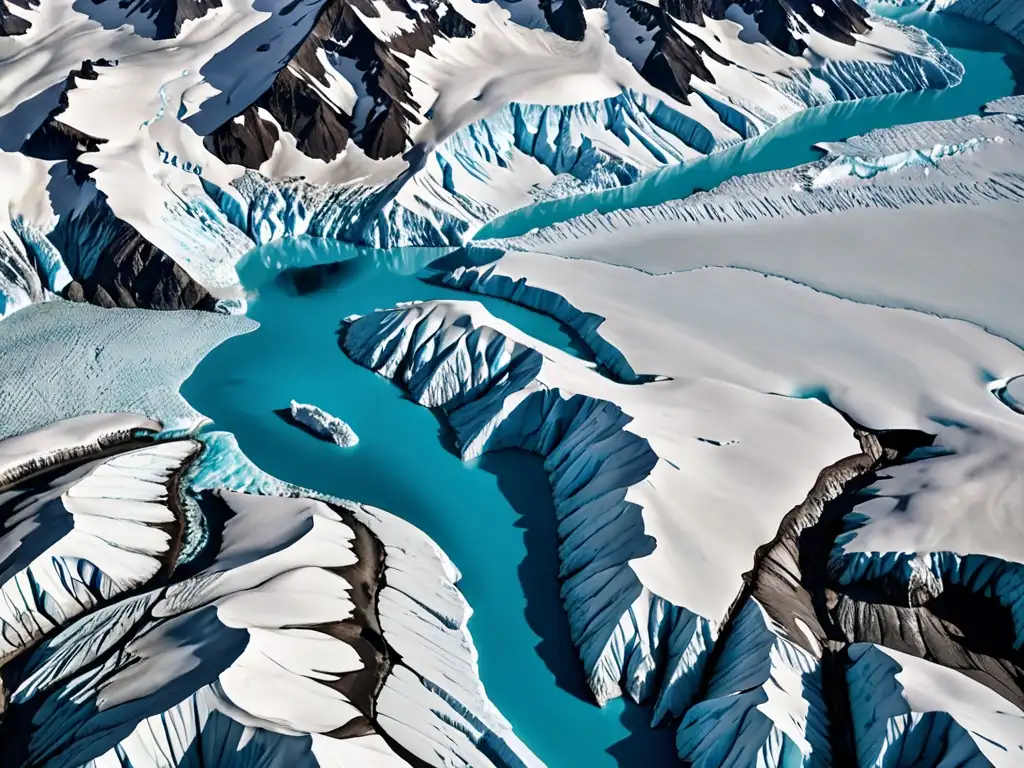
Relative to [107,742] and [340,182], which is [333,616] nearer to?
[107,742]

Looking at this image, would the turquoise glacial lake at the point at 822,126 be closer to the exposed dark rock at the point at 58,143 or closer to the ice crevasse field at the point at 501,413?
the ice crevasse field at the point at 501,413

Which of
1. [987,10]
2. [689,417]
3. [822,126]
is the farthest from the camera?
[987,10]

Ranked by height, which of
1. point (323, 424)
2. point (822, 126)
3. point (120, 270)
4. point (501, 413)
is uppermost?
point (822, 126)

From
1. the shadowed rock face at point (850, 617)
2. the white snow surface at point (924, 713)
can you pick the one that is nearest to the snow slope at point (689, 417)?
the shadowed rock face at point (850, 617)

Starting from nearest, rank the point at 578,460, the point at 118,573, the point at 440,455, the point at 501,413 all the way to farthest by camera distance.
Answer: the point at 118,573 < the point at 578,460 < the point at 501,413 < the point at 440,455

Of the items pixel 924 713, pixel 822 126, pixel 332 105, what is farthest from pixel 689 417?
pixel 822 126

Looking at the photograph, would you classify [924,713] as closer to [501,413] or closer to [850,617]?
[850,617]

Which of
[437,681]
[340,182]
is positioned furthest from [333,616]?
[340,182]
